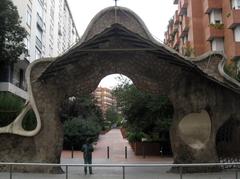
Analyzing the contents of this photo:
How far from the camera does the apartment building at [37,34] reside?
3769 cm

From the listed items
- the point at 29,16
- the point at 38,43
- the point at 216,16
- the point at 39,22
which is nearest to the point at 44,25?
the point at 39,22

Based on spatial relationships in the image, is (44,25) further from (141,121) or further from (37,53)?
(141,121)

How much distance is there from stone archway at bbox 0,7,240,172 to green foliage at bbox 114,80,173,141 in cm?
940

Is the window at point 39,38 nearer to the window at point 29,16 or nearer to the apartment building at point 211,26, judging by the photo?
the window at point 29,16

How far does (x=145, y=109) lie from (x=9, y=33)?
11926 millimetres

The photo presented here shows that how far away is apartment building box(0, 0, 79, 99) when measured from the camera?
124ft

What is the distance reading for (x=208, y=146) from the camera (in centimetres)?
1641

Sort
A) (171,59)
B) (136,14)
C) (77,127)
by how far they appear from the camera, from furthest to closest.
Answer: (77,127), (136,14), (171,59)

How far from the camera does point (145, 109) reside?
92.3 ft

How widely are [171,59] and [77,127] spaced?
64.2 feet

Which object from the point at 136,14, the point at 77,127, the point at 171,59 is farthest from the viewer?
the point at 77,127

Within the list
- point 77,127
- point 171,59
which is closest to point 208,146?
point 171,59

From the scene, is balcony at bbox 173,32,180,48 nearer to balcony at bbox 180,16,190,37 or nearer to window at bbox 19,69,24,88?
balcony at bbox 180,16,190,37

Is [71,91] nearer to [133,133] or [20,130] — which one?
[20,130]
